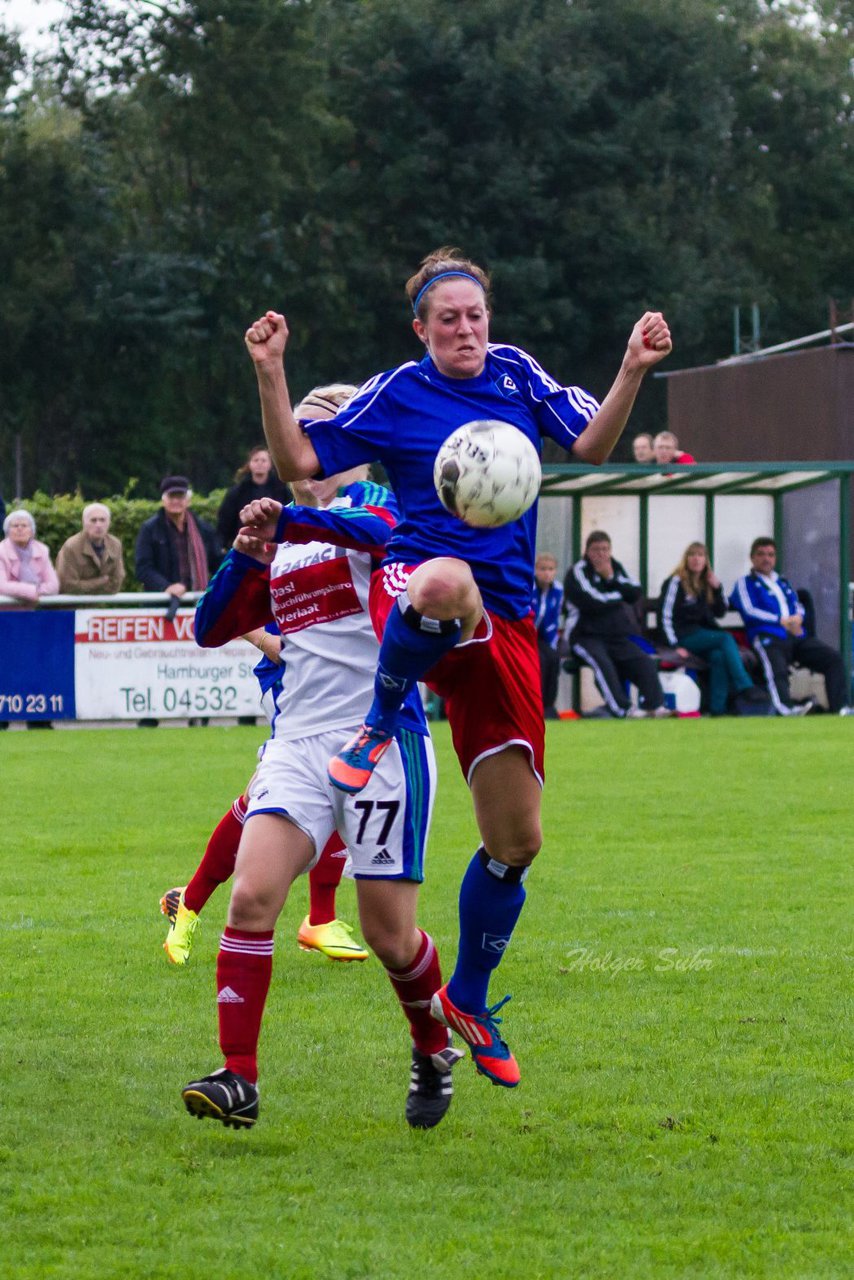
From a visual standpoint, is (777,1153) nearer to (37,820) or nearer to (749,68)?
(37,820)

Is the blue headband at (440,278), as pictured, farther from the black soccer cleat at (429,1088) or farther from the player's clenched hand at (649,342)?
the black soccer cleat at (429,1088)

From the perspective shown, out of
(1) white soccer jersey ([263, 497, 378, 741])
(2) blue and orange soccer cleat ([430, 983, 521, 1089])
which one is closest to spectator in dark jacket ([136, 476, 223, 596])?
(1) white soccer jersey ([263, 497, 378, 741])

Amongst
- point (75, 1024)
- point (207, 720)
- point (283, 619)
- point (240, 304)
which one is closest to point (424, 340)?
point (283, 619)

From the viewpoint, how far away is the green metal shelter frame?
64.1 feet

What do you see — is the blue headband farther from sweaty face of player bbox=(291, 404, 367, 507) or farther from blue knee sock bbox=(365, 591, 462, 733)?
blue knee sock bbox=(365, 591, 462, 733)

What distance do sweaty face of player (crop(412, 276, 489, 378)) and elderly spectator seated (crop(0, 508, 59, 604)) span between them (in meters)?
12.5

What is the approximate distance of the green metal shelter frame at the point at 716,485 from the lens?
19547 mm

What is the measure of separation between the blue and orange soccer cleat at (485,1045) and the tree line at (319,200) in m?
37.9

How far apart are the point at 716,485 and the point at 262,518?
627 inches

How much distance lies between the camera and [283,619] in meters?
5.21

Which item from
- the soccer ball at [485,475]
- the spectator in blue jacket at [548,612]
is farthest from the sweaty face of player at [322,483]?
the spectator in blue jacket at [548,612]

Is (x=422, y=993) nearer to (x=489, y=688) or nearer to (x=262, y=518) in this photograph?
(x=489, y=688)

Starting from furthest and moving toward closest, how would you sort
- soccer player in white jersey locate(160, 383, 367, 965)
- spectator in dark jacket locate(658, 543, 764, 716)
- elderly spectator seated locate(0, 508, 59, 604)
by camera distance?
spectator in dark jacket locate(658, 543, 764, 716) < elderly spectator seated locate(0, 508, 59, 604) < soccer player in white jersey locate(160, 383, 367, 965)

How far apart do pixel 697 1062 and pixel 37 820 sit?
645cm
